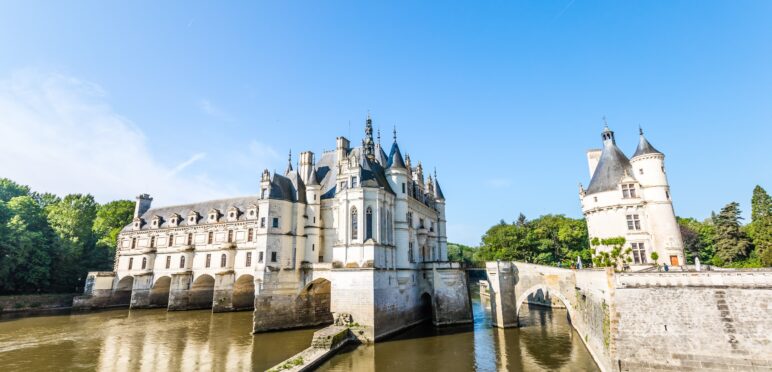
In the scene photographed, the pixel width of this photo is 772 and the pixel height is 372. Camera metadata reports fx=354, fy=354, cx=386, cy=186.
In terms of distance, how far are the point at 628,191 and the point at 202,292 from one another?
4223cm

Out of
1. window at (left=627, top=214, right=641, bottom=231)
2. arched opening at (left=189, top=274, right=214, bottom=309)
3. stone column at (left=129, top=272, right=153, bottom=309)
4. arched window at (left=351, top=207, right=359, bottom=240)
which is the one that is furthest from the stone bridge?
stone column at (left=129, top=272, right=153, bottom=309)

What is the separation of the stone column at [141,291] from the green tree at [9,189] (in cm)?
1910

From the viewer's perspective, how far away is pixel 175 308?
123 ft

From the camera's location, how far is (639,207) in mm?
26219

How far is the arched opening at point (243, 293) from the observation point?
35.9 m

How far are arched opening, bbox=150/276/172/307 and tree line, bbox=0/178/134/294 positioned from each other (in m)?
11.2

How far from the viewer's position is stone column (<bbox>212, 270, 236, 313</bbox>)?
35094 mm

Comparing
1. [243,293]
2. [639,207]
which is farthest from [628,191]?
[243,293]

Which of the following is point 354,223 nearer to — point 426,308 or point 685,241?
point 426,308

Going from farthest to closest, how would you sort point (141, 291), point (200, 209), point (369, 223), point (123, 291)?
point (123, 291) → point (200, 209) → point (141, 291) → point (369, 223)

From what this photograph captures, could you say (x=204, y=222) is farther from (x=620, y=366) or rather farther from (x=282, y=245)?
(x=620, y=366)

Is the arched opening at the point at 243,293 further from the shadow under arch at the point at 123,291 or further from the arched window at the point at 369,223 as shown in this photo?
the arched window at the point at 369,223

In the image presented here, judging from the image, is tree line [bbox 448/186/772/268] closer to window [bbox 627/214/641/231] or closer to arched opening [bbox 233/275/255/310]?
window [bbox 627/214/641/231]

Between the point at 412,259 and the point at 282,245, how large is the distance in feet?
35.0
